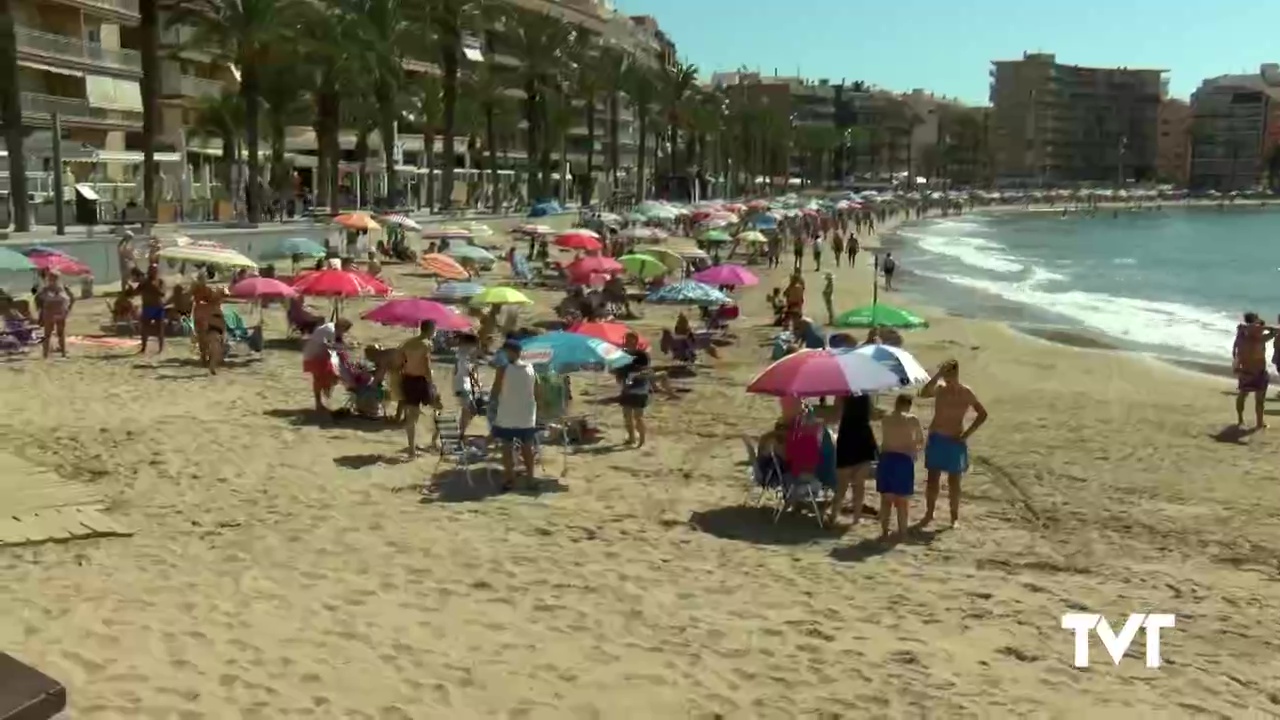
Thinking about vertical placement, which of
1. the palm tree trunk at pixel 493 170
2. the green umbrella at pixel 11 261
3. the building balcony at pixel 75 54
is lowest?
the green umbrella at pixel 11 261

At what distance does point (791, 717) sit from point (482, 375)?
10.6 metres

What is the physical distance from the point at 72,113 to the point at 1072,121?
17848 centimetres

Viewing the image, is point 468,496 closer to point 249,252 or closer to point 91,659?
point 91,659

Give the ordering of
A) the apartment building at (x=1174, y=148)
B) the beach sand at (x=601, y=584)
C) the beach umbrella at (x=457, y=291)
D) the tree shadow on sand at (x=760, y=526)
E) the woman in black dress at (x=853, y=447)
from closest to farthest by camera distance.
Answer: the beach sand at (x=601, y=584) → the tree shadow on sand at (x=760, y=526) → the woman in black dress at (x=853, y=447) → the beach umbrella at (x=457, y=291) → the apartment building at (x=1174, y=148)

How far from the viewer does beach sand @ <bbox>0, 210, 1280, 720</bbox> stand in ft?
20.2

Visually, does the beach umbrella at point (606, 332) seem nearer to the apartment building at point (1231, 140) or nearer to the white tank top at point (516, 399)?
the white tank top at point (516, 399)

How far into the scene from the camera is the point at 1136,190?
18325 centimetres

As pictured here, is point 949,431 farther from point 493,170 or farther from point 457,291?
point 493,170

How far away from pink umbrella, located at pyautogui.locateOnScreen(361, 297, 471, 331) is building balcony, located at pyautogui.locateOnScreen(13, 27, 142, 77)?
1038 inches

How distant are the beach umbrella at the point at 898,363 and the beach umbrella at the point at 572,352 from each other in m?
2.26

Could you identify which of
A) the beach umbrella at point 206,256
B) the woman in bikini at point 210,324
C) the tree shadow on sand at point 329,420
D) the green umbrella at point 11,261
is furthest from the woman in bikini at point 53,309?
the tree shadow on sand at point 329,420

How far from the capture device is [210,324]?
604 inches

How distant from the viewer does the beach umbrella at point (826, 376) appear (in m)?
9.33

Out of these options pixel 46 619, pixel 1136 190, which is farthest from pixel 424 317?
pixel 1136 190
